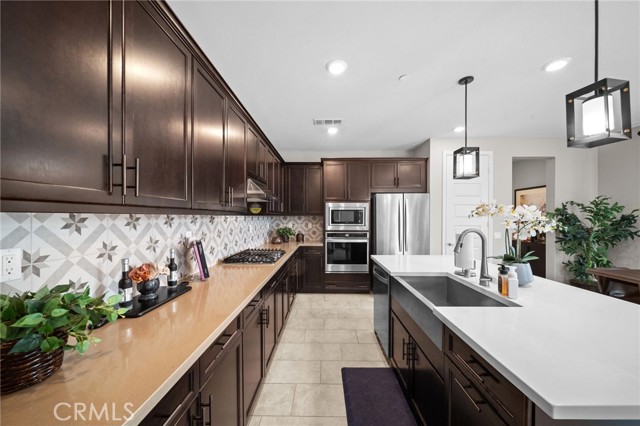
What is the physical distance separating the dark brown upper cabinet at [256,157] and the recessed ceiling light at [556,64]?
2.92 metres

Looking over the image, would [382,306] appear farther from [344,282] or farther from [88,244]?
[88,244]

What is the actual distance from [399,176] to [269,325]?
3.43 m

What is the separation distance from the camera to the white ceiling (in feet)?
4.92

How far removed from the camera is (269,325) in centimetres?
216

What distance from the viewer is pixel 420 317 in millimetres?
1550

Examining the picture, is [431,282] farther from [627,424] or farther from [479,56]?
[479,56]

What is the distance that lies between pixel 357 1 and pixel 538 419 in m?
2.10

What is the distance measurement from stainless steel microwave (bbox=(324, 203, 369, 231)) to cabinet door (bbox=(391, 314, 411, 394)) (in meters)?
2.27

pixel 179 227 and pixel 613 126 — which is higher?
pixel 613 126

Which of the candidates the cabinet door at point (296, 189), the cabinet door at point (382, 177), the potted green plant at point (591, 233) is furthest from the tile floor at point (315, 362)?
the potted green plant at point (591, 233)

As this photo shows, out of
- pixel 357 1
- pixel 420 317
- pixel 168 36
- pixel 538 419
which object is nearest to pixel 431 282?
pixel 420 317

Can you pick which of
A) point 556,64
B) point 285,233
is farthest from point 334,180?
point 556,64

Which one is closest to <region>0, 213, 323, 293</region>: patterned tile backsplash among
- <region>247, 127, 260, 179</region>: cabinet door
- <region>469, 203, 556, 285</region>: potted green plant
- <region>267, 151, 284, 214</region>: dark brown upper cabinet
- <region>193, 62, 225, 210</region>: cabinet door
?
<region>193, 62, 225, 210</region>: cabinet door

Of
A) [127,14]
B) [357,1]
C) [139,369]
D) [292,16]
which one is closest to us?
[139,369]
